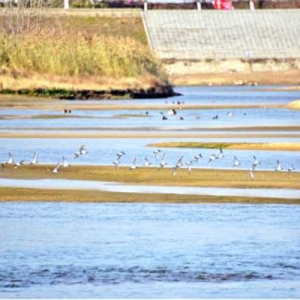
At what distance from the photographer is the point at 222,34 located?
8431cm

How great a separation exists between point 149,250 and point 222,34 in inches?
2710

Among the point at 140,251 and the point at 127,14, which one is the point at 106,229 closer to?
the point at 140,251

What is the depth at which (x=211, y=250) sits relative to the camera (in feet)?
52.6

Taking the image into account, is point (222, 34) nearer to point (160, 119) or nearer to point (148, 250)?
point (160, 119)

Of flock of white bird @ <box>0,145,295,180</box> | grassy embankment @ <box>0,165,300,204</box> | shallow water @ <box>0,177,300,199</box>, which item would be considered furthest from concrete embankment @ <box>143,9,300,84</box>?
shallow water @ <box>0,177,300,199</box>

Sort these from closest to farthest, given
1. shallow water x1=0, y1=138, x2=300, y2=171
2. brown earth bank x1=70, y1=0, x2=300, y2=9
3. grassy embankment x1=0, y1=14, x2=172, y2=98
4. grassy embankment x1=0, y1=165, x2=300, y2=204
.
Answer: grassy embankment x1=0, y1=165, x2=300, y2=204
shallow water x1=0, y1=138, x2=300, y2=171
grassy embankment x1=0, y1=14, x2=172, y2=98
brown earth bank x1=70, y1=0, x2=300, y2=9

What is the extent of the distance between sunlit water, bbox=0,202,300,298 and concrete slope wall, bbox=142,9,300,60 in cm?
6239

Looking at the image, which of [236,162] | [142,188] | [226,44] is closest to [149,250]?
[142,188]

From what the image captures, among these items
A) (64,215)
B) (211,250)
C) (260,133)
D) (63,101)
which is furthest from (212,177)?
(63,101)

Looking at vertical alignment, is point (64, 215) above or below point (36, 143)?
above

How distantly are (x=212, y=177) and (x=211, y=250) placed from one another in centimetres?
699

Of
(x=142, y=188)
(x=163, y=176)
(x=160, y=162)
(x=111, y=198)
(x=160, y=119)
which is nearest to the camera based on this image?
(x=111, y=198)

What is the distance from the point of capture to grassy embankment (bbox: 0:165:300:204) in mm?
20281

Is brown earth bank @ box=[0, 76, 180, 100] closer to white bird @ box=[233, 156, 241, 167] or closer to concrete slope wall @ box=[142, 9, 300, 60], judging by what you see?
white bird @ box=[233, 156, 241, 167]
